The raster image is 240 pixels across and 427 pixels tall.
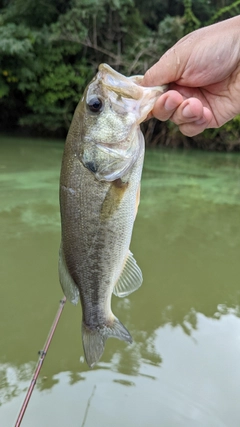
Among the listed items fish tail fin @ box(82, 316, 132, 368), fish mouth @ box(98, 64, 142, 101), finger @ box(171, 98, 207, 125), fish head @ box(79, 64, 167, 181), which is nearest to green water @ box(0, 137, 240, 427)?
fish tail fin @ box(82, 316, 132, 368)

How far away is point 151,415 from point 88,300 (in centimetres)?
88

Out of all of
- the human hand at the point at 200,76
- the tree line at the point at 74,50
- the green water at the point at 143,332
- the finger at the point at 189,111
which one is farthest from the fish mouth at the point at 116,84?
the tree line at the point at 74,50

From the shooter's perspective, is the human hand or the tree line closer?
the human hand

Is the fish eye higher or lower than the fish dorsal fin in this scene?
higher

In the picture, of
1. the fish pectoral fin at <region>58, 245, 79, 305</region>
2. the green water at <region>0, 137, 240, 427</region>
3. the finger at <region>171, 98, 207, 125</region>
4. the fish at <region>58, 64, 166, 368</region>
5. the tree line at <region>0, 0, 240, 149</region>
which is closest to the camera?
the fish at <region>58, 64, 166, 368</region>

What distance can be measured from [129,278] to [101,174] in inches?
17.8

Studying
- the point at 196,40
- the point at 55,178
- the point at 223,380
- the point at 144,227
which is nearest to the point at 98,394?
the point at 223,380

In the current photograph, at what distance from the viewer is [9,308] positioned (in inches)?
108

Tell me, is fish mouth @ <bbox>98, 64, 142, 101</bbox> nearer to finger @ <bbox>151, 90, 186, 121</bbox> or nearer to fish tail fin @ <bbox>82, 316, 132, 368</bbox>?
finger @ <bbox>151, 90, 186, 121</bbox>

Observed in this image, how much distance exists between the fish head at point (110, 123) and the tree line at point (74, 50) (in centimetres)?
1096

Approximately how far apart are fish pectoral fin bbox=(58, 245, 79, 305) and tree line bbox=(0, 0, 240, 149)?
36.5 feet

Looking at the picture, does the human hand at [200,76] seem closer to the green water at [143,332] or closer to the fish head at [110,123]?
the fish head at [110,123]

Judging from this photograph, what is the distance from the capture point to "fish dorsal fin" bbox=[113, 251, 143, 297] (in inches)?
60.8

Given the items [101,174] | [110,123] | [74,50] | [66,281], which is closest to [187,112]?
[110,123]
